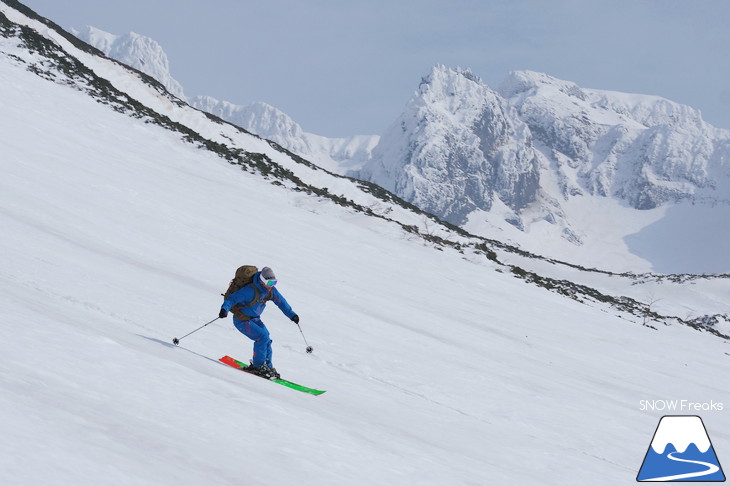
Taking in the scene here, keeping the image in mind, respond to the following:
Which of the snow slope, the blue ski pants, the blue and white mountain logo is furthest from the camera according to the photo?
the blue ski pants

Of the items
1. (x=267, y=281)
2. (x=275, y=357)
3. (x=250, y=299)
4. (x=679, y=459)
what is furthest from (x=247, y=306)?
(x=679, y=459)

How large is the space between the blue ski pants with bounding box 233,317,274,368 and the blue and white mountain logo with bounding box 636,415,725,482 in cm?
489

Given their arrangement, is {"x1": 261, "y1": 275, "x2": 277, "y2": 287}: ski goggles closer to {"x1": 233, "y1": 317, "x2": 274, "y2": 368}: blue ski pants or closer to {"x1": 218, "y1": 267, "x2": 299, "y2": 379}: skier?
{"x1": 218, "y1": 267, "x2": 299, "y2": 379}: skier

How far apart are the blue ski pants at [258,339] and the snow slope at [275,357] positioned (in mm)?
718

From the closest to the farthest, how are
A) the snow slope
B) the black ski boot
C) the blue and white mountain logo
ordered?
1. the snow slope
2. the blue and white mountain logo
3. the black ski boot

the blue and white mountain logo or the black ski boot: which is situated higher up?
the blue and white mountain logo

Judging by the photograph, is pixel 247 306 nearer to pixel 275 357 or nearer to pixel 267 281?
pixel 267 281

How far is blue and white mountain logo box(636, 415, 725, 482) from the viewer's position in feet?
26.9

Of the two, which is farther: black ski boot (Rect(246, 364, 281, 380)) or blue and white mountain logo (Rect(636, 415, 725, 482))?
black ski boot (Rect(246, 364, 281, 380))

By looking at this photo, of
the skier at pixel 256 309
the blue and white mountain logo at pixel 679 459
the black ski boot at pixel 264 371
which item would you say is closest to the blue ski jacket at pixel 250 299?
the skier at pixel 256 309

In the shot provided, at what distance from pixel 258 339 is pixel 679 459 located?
5.72 metres

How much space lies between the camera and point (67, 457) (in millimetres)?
3664

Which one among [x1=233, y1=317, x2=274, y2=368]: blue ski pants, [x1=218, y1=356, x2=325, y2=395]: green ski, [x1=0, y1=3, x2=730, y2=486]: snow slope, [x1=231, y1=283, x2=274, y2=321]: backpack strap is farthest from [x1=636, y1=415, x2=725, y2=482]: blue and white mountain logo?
[x1=231, y1=283, x2=274, y2=321]: backpack strap

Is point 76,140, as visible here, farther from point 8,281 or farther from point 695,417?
point 695,417
